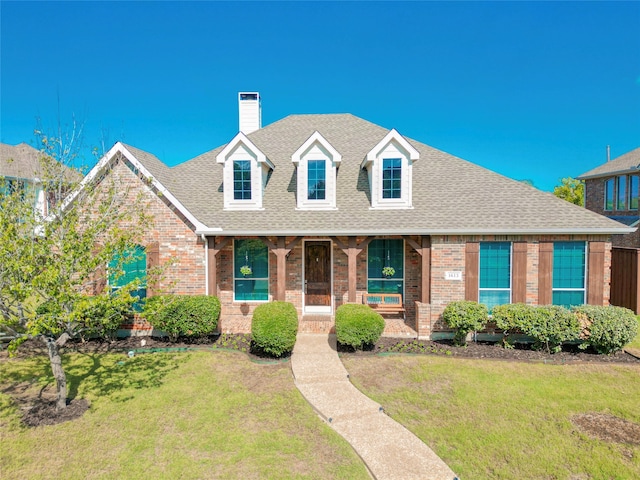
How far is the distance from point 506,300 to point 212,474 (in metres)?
9.58

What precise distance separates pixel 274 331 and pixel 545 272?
8400 mm

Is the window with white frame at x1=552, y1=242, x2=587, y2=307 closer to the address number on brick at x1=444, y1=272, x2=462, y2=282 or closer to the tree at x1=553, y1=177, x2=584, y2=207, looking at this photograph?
the address number on brick at x1=444, y1=272, x2=462, y2=282

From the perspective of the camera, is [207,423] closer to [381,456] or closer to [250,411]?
[250,411]

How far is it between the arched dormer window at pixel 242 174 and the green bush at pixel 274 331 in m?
4.62

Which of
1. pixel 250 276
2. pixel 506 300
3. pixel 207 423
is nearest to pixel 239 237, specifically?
pixel 250 276

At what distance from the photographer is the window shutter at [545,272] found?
34.8ft

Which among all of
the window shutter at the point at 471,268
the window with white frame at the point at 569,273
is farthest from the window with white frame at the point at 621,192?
the window shutter at the point at 471,268

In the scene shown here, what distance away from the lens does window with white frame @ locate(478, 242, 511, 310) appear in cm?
1082

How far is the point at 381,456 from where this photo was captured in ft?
17.5

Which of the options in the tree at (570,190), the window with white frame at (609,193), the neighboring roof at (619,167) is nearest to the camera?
the neighboring roof at (619,167)

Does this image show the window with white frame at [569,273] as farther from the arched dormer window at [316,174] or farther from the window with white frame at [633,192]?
the window with white frame at [633,192]

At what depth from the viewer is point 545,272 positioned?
1064 cm

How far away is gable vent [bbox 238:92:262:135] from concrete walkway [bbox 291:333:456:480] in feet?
38.5

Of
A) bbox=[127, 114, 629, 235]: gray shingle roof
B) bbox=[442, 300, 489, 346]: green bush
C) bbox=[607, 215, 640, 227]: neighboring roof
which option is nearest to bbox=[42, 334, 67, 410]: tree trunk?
bbox=[127, 114, 629, 235]: gray shingle roof
